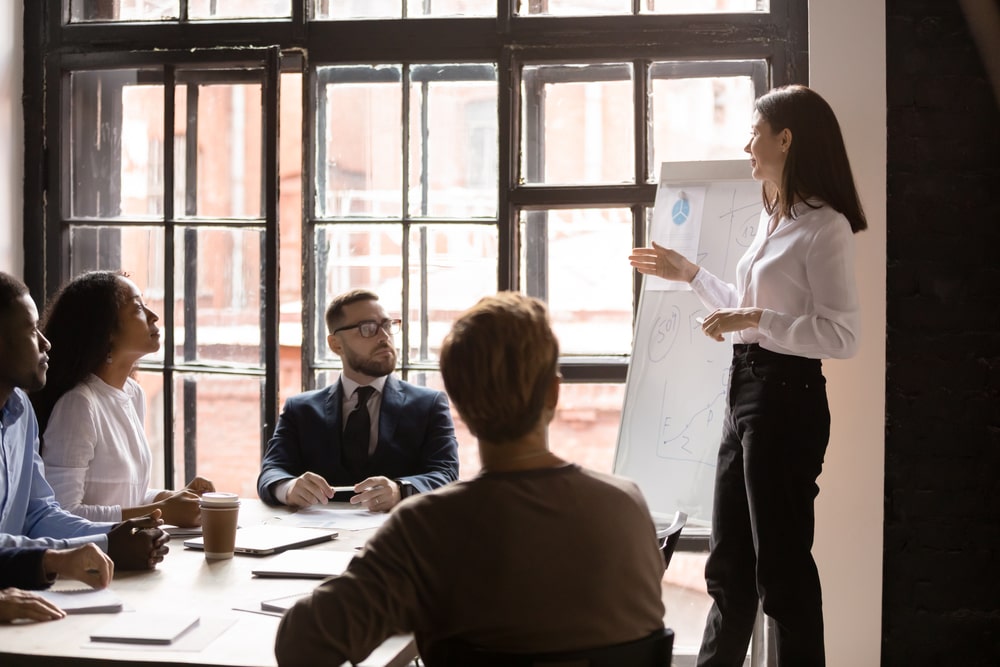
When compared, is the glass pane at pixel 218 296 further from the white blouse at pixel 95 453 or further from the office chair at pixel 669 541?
the office chair at pixel 669 541

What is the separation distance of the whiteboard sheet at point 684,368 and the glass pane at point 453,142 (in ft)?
2.18

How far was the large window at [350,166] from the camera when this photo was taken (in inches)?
132

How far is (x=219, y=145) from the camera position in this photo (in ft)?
11.5

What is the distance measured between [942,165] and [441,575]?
2496 mm

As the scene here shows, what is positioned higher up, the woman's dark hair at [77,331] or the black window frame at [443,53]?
the black window frame at [443,53]

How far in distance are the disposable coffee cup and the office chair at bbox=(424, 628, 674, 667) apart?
73 centimetres

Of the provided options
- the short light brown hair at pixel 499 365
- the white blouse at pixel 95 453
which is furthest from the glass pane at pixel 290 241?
the short light brown hair at pixel 499 365

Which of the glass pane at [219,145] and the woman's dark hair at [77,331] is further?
the glass pane at [219,145]

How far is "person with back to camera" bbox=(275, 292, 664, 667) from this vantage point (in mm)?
1192

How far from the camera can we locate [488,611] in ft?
3.95

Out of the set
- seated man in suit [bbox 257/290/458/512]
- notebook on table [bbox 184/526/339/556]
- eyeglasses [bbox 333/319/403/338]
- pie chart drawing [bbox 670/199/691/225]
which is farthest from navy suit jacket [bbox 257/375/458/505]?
pie chart drawing [bbox 670/199/691/225]

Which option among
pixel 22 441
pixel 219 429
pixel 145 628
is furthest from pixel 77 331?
pixel 145 628

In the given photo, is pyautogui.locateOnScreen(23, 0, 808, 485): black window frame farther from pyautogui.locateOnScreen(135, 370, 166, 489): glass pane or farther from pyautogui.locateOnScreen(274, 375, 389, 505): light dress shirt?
pyautogui.locateOnScreen(274, 375, 389, 505): light dress shirt

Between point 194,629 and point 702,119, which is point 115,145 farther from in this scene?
point 194,629
